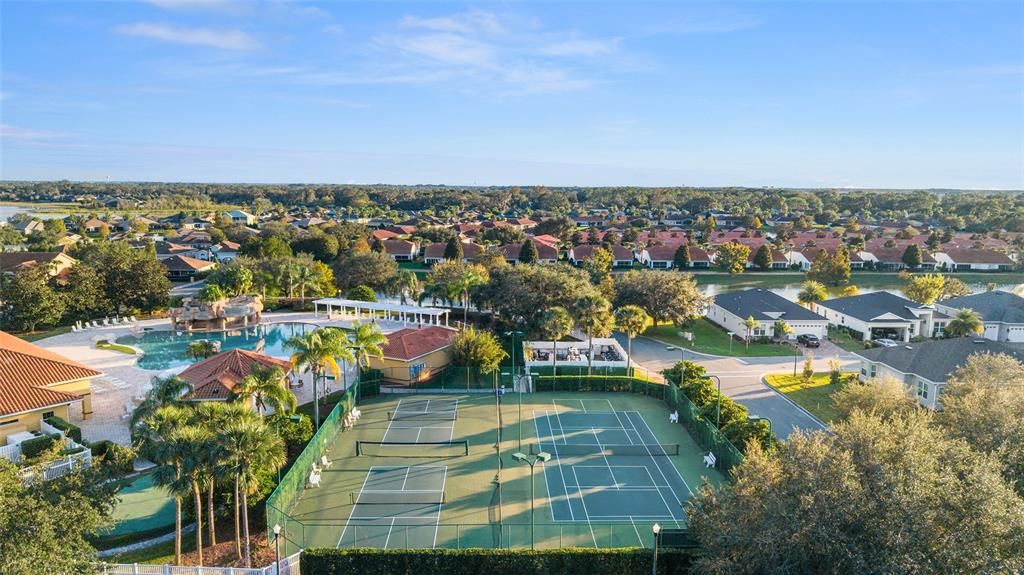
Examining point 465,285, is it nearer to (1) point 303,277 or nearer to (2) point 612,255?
(1) point 303,277

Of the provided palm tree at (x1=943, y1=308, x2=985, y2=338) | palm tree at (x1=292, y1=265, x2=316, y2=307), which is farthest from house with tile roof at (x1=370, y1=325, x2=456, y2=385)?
palm tree at (x1=943, y1=308, x2=985, y2=338)

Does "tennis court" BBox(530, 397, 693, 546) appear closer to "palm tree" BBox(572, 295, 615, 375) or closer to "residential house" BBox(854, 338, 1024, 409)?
"palm tree" BBox(572, 295, 615, 375)

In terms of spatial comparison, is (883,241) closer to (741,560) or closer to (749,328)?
(749,328)

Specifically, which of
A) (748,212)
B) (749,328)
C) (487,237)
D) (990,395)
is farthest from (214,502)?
(748,212)

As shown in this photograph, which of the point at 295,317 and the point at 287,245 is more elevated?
the point at 287,245

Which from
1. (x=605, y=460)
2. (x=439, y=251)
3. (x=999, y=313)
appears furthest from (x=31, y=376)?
(x=439, y=251)

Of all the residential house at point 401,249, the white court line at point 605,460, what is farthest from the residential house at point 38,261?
the white court line at point 605,460
